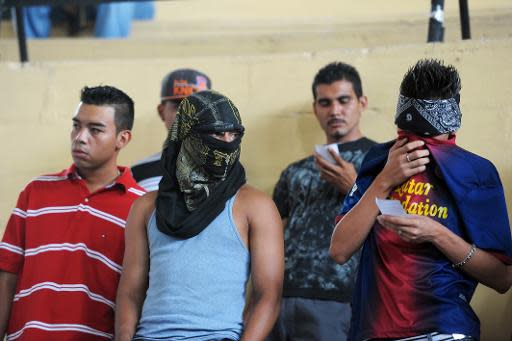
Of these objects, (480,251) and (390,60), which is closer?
(480,251)

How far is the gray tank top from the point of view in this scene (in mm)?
2973

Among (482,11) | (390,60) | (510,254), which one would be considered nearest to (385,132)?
(390,60)

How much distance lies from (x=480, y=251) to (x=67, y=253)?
5.28 feet

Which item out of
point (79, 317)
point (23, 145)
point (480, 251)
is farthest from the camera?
point (23, 145)

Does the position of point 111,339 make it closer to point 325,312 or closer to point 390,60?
point 325,312

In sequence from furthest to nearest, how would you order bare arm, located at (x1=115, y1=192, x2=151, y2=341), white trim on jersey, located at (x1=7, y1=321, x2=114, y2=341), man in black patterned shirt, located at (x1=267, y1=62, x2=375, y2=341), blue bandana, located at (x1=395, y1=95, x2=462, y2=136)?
man in black patterned shirt, located at (x1=267, y1=62, x2=375, y2=341), white trim on jersey, located at (x1=7, y1=321, x2=114, y2=341), bare arm, located at (x1=115, y1=192, x2=151, y2=341), blue bandana, located at (x1=395, y1=95, x2=462, y2=136)

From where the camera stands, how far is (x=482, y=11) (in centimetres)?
522

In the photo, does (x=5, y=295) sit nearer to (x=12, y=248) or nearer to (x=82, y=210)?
(x=12, y=248)

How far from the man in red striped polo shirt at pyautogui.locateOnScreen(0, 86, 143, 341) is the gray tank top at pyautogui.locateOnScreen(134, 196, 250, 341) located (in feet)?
1.57

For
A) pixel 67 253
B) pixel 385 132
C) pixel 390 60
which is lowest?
pixel 67 253

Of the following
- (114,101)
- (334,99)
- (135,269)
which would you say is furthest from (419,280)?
(114,101)

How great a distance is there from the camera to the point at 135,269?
3223mm

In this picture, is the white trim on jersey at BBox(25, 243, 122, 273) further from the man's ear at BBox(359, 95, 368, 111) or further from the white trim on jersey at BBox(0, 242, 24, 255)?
the man's ear at BBox(359, 95, 368, 111)

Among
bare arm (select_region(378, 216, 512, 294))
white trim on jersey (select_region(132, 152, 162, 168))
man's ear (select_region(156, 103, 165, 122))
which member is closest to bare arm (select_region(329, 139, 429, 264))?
bare arm (select_region(378, 216, 512, 294))
